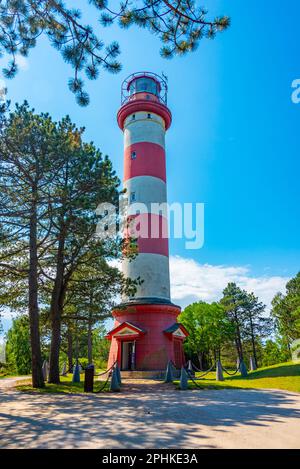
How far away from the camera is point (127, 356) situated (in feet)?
66.3

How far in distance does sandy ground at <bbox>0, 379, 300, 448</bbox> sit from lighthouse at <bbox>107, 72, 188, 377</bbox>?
7914 mm

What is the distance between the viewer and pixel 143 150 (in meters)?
22.9

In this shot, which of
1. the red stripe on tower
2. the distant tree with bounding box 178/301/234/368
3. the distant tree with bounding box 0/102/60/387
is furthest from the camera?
the distant tree with bounding box 178/301/234/368

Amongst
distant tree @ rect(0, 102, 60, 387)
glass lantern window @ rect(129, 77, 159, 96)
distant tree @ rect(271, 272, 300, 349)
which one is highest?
glass lantern window @ rect(129, 77, 159, 96)

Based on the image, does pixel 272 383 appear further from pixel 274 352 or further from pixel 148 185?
pixel 274 352

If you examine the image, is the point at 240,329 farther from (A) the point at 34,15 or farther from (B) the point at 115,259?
(A) the point at 34,15

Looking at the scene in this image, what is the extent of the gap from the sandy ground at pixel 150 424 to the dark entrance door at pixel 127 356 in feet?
33.2

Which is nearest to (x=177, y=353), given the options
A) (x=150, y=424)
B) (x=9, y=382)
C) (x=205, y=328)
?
(x=9, y=382)

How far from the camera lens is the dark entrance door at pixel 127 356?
64.5 feet

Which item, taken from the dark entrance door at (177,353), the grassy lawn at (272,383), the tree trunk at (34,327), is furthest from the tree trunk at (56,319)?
the dark entrance door at (177,353)

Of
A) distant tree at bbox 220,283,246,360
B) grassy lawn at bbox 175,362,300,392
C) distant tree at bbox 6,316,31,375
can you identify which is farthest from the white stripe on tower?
distant tree at bbox 220,283,246,360

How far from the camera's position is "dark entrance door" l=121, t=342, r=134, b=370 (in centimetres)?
1965

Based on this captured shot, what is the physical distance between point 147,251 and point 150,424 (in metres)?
14.8

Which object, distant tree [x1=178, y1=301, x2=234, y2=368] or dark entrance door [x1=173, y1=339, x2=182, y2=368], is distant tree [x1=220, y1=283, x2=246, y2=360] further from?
dark entrance door [x1=173, y1=339, x2=182, y2=368]
